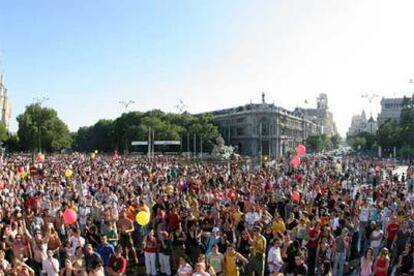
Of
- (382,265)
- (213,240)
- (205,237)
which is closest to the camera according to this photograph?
(382,265)

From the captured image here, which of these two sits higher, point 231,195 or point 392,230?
point 231,195

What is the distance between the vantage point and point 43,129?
108 meters

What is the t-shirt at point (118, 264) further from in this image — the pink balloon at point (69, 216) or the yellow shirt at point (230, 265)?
the pink balloon at point (69, 216)

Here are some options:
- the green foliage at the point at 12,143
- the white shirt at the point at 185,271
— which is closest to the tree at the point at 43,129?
the green foliage at the point at 12,143

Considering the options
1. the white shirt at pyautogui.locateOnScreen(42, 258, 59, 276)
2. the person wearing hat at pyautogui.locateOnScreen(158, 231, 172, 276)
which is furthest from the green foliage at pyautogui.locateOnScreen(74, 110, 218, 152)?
the white shirt at pyautogui.locateOnScreen(42, 258, 59, 276)

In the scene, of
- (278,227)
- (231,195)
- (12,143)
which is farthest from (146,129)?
(278,227)

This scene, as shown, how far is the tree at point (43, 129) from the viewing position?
108312 mm

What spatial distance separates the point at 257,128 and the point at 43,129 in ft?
194

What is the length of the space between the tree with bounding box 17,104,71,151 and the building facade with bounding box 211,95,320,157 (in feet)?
168

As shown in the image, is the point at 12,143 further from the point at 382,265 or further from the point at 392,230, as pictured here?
the point at 382,265

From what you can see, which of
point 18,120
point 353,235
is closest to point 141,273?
point 353,235

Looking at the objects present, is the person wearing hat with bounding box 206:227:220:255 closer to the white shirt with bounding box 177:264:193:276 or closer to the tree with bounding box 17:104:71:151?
the white shirt with bounding box 177:264:193:276

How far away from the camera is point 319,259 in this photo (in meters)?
13.8

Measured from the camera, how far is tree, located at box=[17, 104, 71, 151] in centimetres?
10831
